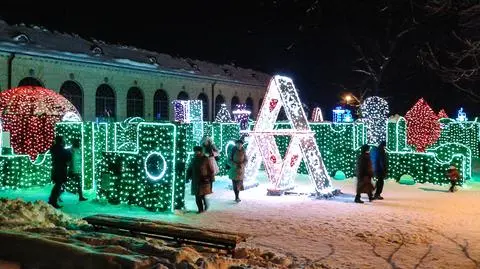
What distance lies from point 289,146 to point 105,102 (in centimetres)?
1956

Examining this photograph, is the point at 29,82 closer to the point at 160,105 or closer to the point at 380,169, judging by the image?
the point at 160,105

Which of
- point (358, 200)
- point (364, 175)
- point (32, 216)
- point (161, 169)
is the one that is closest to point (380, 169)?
point (364, 175)

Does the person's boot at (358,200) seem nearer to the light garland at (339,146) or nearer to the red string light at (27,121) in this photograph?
the light garland at (339,146)

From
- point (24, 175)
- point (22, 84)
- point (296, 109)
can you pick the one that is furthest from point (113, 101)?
point (296, 109)

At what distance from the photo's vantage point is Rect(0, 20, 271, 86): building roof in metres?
27.1

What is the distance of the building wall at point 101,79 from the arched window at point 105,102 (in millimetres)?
290

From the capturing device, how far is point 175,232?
323 inches

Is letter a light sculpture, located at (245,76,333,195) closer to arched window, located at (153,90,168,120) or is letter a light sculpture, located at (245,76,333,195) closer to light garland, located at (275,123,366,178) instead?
light garland, located at (275,123,366,178)

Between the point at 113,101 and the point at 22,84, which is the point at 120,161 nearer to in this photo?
the point at 22,84

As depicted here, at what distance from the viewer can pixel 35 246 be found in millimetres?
6363

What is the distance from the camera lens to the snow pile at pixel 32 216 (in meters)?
9.34

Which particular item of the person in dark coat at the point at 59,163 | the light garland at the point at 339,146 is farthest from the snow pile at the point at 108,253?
the light garland at the point at 339,146

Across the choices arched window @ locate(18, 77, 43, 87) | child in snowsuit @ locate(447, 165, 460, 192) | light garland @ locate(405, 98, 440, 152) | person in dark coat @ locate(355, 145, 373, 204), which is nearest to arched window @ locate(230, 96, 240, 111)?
arched window @ locate(18, 77, 43, 87)

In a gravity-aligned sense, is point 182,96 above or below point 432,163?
above
